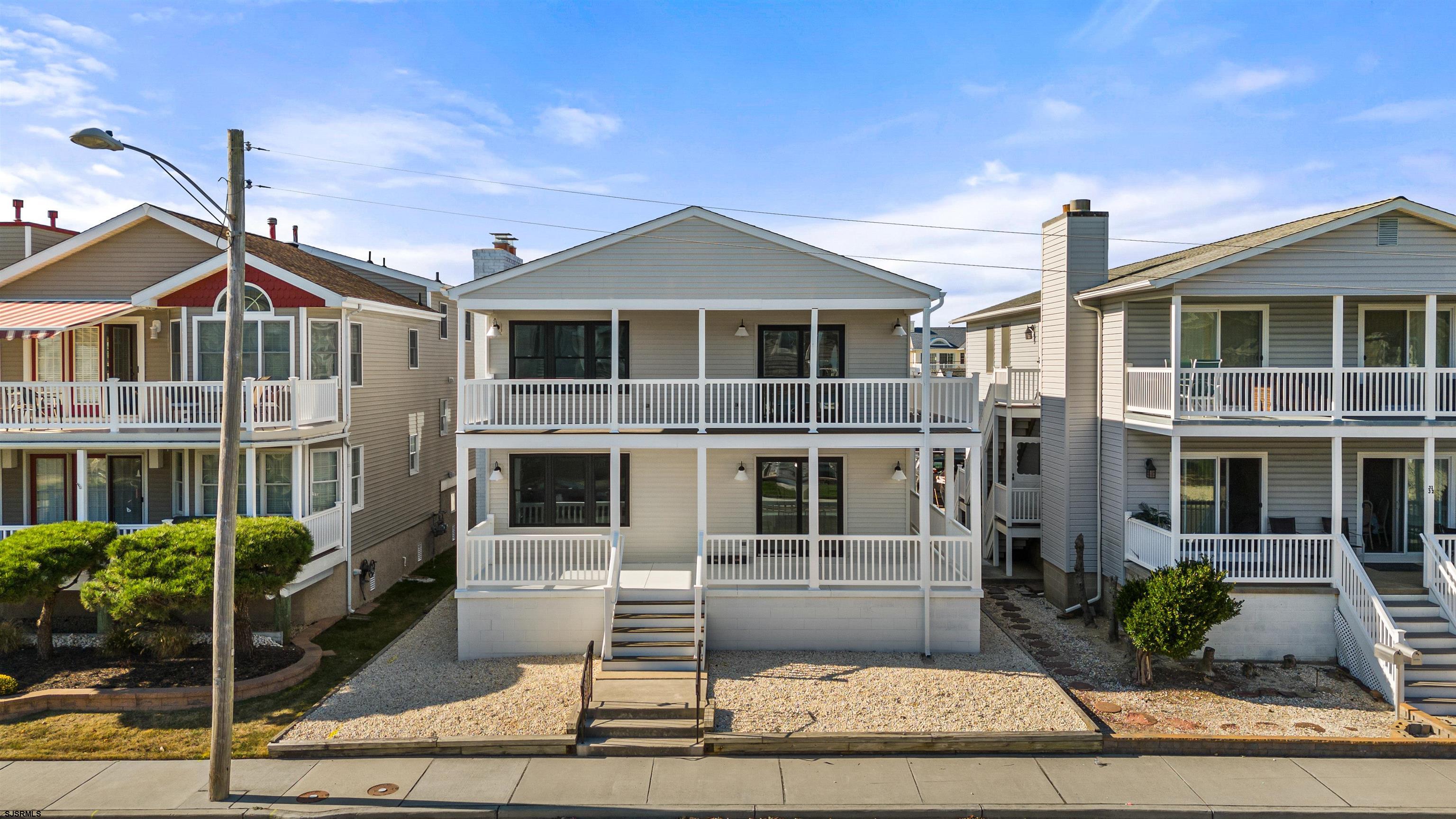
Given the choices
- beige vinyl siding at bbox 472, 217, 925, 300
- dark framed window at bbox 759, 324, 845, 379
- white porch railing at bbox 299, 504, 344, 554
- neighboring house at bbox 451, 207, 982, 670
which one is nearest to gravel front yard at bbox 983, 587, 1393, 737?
neighboring house at bbox 451, 207, 982, 670

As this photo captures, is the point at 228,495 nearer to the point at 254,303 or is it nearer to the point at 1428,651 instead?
the point at 254,303

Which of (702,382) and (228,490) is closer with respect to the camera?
(228,490)

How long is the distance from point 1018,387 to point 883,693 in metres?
10.5

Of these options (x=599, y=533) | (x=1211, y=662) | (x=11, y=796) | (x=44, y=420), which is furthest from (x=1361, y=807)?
(x=44, y=420)

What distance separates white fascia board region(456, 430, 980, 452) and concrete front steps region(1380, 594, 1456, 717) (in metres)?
7.00

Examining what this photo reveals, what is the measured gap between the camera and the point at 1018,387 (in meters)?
20.2

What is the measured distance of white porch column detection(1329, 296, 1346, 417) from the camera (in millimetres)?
13828

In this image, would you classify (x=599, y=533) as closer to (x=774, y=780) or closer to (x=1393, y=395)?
(x=774, y=780)

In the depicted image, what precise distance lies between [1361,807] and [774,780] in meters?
6.38

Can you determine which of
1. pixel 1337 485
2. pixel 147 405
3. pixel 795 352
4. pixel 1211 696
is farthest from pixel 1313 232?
pixel 147 405

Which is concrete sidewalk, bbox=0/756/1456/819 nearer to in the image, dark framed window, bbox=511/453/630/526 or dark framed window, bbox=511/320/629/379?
dark framed window, bbox=511/453/630/526

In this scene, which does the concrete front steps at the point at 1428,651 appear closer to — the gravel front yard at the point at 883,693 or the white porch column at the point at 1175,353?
the white porch column at the point at 1175,353

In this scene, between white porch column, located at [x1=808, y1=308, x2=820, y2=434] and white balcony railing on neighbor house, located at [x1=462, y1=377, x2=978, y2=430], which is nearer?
white porch column, located at [x1=808, y1=308, x2=820, y2=434]

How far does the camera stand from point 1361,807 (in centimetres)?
920
